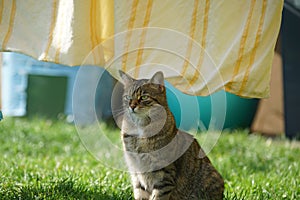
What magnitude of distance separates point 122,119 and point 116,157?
1474 mm

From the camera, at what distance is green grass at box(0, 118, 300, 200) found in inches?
136

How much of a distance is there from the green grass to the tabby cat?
230 millimetres

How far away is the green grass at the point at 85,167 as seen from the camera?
3.44m

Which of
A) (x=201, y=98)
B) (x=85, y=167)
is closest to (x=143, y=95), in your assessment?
(x=85, y=167)

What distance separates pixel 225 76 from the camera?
10.8 feet

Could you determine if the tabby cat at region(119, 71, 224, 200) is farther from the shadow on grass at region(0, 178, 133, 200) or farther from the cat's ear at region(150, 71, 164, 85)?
the shadow on grass at region(0, 178, 133, 200)

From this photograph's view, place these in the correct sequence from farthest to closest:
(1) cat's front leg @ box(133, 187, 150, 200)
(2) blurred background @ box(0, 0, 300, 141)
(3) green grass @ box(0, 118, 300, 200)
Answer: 1. (2) blurred background @ box(0, 0, 300, 141)
2. (3) green grass @ box(0, 118, 300, 200)
3. (1) cat's front leg @ box(133, 187, 150, 200)

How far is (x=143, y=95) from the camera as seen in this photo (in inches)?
129

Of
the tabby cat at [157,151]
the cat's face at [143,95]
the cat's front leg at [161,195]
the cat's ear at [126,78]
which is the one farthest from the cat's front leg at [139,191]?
the cat's ear at [126,78]

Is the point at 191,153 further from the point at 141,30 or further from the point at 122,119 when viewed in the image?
the point at 141,30

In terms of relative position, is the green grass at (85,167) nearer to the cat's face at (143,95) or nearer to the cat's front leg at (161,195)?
the cat's front leg at (161,195)

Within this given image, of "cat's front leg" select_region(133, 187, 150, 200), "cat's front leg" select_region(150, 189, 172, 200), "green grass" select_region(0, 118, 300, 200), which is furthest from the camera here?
"green grass" select_region(0, 118, 300, 200)

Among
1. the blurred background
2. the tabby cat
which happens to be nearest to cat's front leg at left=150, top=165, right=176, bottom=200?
the tabby cat

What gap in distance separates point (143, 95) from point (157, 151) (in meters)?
0.33
